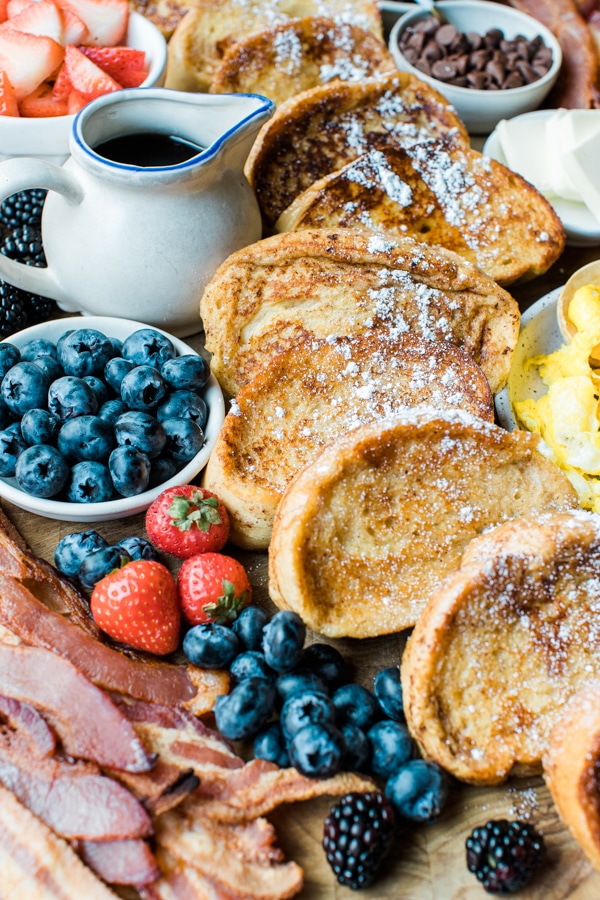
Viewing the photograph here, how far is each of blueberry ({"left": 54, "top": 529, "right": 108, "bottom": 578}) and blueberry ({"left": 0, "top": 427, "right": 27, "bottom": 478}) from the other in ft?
0.61

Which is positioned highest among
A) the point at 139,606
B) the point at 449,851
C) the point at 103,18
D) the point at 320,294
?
the point at 103,18

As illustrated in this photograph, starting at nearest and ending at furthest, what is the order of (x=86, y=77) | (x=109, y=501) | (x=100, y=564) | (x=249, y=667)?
(x=249, y=667), (x=100, y=564), (x=109, y=501), (x=86, y=77)

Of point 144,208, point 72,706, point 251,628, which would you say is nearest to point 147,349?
point 144,208

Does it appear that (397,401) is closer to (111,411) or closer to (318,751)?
(111,411)

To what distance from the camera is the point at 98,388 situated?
1.67m

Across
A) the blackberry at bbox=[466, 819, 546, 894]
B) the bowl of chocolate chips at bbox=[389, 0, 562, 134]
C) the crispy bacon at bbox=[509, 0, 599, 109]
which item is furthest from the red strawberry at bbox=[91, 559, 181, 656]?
the crispy bacon at bbox=[509, 0, 599, 109]

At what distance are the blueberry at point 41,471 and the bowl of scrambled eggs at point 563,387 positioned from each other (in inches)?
39.4

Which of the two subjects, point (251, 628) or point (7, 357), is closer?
point (251, 628)

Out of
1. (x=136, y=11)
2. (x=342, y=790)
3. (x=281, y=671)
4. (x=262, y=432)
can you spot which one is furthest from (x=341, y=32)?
(x=342, y=790)

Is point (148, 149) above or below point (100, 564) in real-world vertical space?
above

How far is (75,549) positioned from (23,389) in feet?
1.14

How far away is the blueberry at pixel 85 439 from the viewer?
157 cm

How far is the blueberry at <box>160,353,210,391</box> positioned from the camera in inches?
67.2

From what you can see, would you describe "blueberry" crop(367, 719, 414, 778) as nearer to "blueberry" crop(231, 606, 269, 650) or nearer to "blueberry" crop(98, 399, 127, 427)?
"blueberry" crop(231, 606, 269, 650)
